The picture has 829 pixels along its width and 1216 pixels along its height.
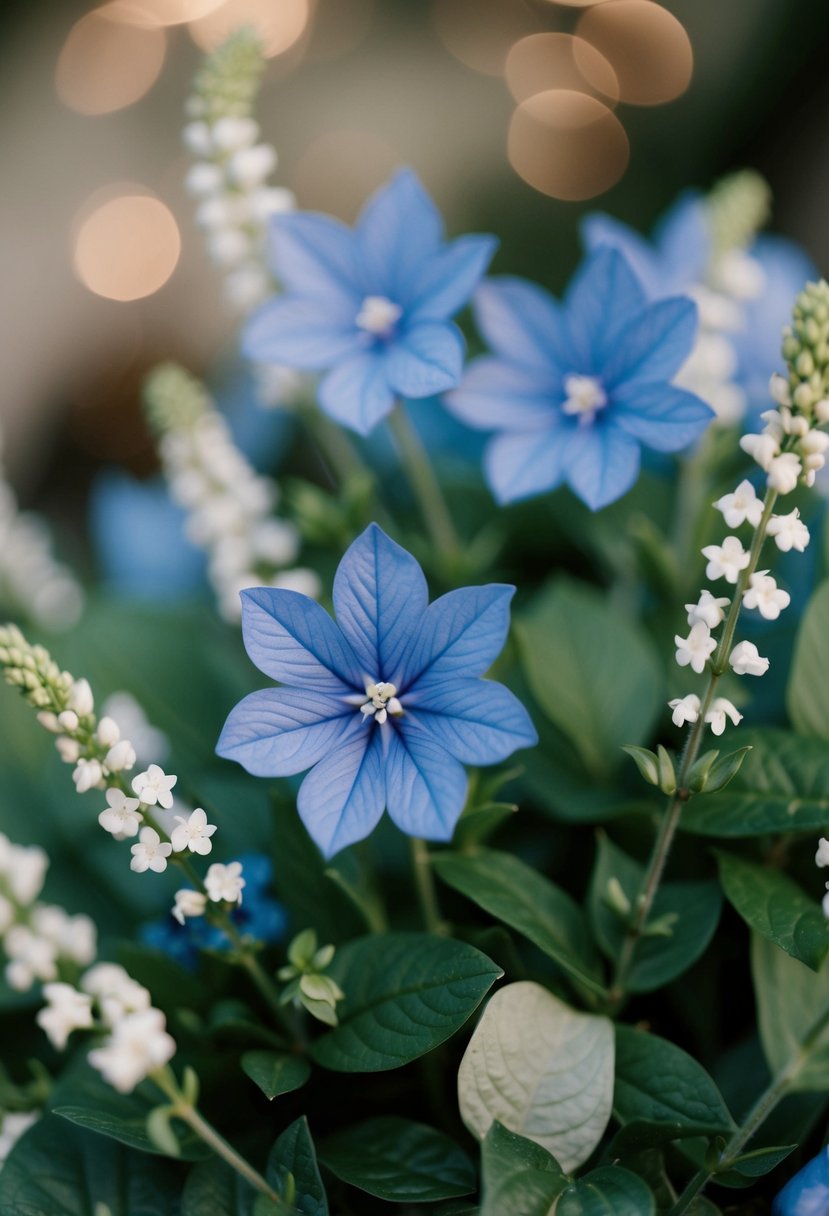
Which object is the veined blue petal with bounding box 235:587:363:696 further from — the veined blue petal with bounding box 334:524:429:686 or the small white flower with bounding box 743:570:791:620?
the small white flower with bounding box 743:570:791:620

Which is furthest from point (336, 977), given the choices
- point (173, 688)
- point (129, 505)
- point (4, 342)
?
point (4, 342)

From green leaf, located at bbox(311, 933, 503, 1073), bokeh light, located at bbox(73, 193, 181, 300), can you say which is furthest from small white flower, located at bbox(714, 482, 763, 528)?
bokeh light, located at bbox(73, 193, 181, 300)

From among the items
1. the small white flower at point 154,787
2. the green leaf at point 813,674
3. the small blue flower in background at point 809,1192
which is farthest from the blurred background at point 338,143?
the small blue flower in background at point 809,1192

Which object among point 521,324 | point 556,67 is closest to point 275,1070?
point 521,324

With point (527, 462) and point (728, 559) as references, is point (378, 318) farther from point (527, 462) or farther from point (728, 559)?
point (728, 559)

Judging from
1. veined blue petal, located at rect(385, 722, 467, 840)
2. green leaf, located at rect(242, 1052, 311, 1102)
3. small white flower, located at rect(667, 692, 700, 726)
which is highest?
small white flower, located at rect(667, 692, 700, 726)

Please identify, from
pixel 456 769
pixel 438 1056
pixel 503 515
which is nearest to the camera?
pixel 456 769

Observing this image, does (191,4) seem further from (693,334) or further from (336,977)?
(336,977)
